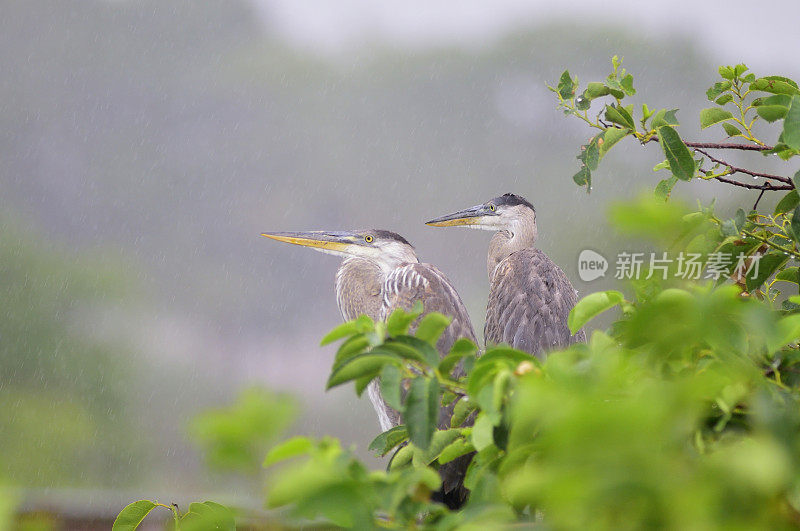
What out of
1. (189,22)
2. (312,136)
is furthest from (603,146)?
(189,22)

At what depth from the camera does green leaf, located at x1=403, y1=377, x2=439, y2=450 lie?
0.38 metres

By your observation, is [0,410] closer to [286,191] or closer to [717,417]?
[286,191]

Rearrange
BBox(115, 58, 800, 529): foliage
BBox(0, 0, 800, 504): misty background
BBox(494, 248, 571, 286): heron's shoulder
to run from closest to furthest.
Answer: BBox(115, 58, 800, 529): foliage → BBox(494, 248, 571, 286): heron's shoulder → BBox(0, 0, 800, 504): misty background

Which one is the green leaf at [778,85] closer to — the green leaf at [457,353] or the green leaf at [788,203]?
the green leaf at [788,203]

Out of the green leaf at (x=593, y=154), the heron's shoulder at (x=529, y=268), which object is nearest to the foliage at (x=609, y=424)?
the green leaf at (x=593, y=154)

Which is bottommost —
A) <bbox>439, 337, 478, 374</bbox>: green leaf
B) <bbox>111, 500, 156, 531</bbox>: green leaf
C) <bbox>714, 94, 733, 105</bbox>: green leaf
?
<bbox>111, 500, 156, 531</bbox>: green leaf

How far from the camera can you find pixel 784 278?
0.63 metres

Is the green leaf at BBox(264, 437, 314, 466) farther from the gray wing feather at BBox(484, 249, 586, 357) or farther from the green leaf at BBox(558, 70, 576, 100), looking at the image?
the gray wing feather at BBox(484, 249, 586, 357)

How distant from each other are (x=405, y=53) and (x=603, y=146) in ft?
45.7

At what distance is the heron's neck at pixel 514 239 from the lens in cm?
213

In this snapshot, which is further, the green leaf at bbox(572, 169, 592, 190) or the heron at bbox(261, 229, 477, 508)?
the heron at bbox(261, 229, 477, 508)

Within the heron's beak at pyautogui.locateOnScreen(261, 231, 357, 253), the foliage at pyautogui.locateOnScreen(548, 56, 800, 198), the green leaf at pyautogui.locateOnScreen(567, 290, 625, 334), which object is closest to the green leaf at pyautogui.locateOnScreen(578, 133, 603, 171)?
the foliage at pyautogui.locateOnScreen(548, 56, 800, 198)

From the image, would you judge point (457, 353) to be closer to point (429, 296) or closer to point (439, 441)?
point (439, 441)

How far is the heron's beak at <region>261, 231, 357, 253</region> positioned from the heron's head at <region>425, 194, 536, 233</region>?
0.23m
